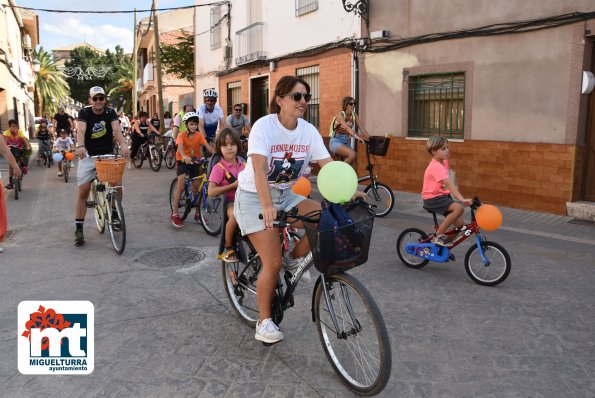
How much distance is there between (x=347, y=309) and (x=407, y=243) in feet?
9.53

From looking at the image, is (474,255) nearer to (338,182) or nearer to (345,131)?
(338,182)

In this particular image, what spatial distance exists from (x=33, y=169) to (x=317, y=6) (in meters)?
10.1

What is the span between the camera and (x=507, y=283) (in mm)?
5129

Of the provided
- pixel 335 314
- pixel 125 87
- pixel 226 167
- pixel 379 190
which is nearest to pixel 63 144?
pixel 379 190

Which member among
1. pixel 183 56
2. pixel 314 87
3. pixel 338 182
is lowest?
pixel 338 182

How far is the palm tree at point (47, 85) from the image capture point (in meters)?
50.4

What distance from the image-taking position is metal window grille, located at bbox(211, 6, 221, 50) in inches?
813

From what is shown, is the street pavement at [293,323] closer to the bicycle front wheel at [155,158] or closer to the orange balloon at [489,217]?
the orange balloon at [489,217]

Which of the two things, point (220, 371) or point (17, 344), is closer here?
point (220, 371)

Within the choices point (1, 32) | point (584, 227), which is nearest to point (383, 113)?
point (584, 227)

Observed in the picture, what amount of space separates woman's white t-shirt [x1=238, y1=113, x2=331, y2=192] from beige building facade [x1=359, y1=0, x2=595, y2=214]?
6254mm

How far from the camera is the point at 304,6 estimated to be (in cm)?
1434

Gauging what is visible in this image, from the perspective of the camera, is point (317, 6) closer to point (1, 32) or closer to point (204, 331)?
point (204, 331)

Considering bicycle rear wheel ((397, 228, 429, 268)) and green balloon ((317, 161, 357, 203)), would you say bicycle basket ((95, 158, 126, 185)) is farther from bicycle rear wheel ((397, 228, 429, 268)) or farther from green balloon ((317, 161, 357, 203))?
green balloon ((317, 161, 357, 203))
